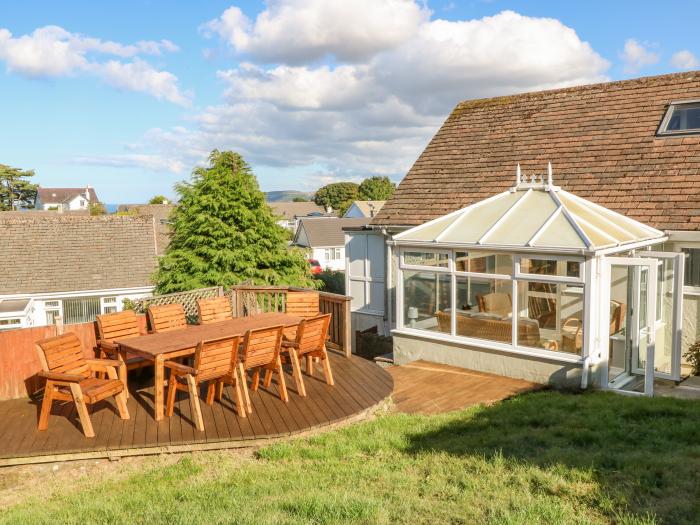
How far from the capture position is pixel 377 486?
193 inches

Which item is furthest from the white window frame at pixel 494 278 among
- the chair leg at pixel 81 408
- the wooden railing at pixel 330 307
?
the chair leg at pixel 81 408

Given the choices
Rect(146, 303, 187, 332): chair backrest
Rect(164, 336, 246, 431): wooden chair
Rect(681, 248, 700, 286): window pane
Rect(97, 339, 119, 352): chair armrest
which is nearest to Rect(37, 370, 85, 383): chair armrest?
Rect(164, 336, 246, 431): wooden chair

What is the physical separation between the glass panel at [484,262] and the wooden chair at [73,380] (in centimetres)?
580

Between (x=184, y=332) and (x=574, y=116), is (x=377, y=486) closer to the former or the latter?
(x=184, y=332)

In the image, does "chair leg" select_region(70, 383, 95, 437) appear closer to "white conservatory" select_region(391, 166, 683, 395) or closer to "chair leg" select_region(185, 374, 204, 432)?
"chair leg" select_region(185, 374, 204, 432)

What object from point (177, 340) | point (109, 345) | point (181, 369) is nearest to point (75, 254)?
point (109, 345)

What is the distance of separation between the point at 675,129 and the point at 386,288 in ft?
24.7

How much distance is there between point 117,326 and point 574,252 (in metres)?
6.86

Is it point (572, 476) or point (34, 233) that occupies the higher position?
point (34, 233)

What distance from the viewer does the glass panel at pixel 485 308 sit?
31.9 feet

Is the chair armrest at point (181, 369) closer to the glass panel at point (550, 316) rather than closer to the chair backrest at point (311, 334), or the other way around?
the chair backrest at point (311, 334)

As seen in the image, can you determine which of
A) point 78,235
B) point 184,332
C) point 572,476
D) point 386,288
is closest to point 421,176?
point 386,288

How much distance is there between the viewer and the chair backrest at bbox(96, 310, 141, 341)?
27.3ft

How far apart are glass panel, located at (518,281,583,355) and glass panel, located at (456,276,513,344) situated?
26cm
